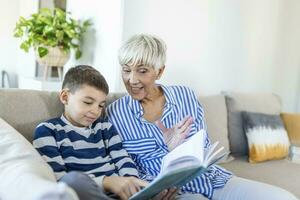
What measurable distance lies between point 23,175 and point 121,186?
42 cm

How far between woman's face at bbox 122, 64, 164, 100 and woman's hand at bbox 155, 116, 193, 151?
140 millimetres

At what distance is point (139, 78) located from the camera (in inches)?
60.5

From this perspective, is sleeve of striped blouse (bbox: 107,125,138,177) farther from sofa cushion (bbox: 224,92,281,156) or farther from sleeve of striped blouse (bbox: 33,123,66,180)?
sofa cushion (bbox: 224,92,281,156)

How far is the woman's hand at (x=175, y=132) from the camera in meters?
1.54

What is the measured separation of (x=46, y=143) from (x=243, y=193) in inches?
29.8

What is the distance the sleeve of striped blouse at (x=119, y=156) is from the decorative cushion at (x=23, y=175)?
1.27 feet

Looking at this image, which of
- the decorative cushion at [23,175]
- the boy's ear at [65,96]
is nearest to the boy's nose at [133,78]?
the boy's ear at [65,96]

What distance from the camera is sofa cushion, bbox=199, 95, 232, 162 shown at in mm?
2104

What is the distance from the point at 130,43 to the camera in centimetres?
153

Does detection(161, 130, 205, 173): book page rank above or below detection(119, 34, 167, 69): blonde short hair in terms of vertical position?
below

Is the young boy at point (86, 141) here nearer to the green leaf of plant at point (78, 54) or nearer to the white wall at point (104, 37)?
the white wall at point (104, 37)

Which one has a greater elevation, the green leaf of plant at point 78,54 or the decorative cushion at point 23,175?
the green leaf of plant at point 78,54

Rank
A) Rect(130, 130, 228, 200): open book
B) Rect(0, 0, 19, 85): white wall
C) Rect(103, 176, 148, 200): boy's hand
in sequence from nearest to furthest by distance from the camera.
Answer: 1. Rect(130, 130, 228, 200): open book
2. Rect(103, 176, 148, 200): boy's hand
3. Rect(0, 0, 19, 85): white wall

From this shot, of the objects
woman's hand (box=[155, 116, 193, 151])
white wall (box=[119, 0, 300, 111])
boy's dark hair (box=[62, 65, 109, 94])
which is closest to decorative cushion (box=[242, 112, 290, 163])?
white wall (box=[119, 0, 300, 111])
